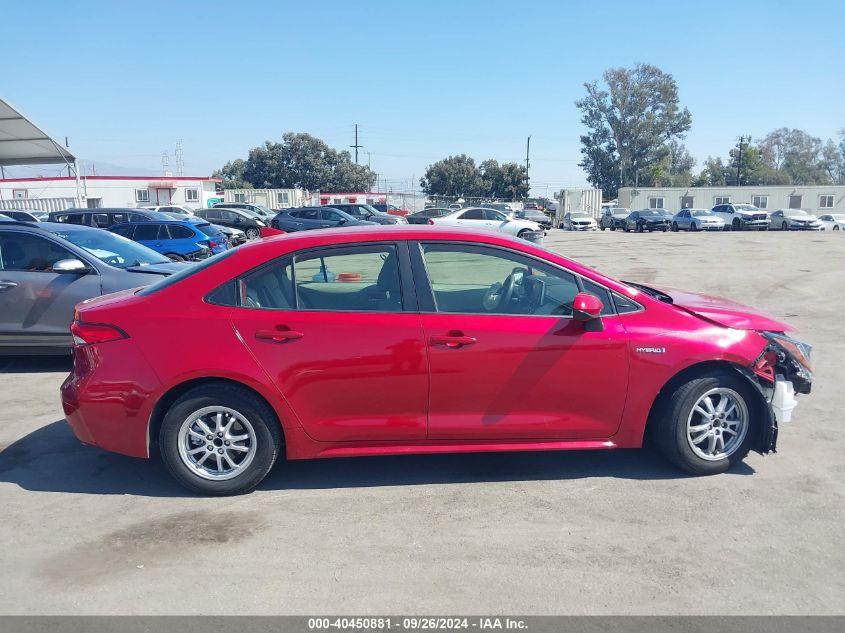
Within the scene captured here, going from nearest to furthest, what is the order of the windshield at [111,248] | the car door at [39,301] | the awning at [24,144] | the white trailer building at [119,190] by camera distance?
the car door at [39,301]
the windshield at [111,248]
the awning at [24,144]
the white trailer building at [119,190]

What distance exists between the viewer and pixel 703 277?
15453 millimetres

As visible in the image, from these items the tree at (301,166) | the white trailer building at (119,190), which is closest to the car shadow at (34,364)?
the white trailer building at (119,190)

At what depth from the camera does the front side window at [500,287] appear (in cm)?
449

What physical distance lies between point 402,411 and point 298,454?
2.41ft

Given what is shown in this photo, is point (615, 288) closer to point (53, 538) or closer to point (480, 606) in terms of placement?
point (480, 606)

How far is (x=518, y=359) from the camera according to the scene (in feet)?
14.3

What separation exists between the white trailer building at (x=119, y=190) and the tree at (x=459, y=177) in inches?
1213

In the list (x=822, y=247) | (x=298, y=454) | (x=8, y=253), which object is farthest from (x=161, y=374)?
(x=822, y=247)

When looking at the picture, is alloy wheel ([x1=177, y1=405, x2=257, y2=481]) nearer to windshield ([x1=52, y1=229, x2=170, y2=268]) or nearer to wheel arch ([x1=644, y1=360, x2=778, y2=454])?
wheel arch ([x1=644, y1=360, x2=778, y2=454])

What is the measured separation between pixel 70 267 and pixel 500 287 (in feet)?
16.7

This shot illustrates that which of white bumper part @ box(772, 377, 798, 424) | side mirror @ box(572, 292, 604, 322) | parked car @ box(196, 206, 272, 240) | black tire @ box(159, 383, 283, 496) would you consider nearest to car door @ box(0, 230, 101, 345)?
black tire @ box(159, 383, 283, 496)

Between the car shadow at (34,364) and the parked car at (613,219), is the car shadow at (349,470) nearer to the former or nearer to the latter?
the car shadow at (34,364)

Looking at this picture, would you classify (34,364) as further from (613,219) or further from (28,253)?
(613,219)

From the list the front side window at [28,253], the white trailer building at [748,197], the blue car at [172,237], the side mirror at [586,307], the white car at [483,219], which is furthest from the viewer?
the white trailer building at [748,197]
